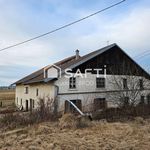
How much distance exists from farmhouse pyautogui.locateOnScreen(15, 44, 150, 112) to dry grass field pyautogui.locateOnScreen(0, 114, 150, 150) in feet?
29.5

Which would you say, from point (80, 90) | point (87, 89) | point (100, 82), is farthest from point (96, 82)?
point (80, 90)

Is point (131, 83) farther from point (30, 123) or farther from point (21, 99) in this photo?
point (21, 99)

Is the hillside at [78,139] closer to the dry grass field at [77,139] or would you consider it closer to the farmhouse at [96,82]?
the dry grass field at [77,139]

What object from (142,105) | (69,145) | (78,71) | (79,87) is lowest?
(69,145)

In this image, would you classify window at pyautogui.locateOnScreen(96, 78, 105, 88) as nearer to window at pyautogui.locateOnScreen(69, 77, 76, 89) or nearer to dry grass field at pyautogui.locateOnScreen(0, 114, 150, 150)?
window at pyautogui.locateOnScreen(69, 77, 76, 89)

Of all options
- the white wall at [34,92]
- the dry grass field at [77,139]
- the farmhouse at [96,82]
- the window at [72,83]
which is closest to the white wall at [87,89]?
the farmhouse at [96,82]

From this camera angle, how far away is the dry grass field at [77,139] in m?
7.82

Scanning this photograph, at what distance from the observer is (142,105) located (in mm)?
16422

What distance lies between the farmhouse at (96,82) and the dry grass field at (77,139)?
8983mm

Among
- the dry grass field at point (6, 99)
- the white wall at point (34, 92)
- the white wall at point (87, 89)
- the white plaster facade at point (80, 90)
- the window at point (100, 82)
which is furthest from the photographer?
the dry grass field at point (6, 99)

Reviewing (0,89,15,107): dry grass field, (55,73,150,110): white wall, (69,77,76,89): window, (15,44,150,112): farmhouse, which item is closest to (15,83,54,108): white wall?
(15,44,150,112): farmhouse

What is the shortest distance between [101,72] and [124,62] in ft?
10.6

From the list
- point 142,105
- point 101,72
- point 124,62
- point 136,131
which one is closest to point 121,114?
point 142,105

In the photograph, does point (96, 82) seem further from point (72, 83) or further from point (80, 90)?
point (72, 83)
